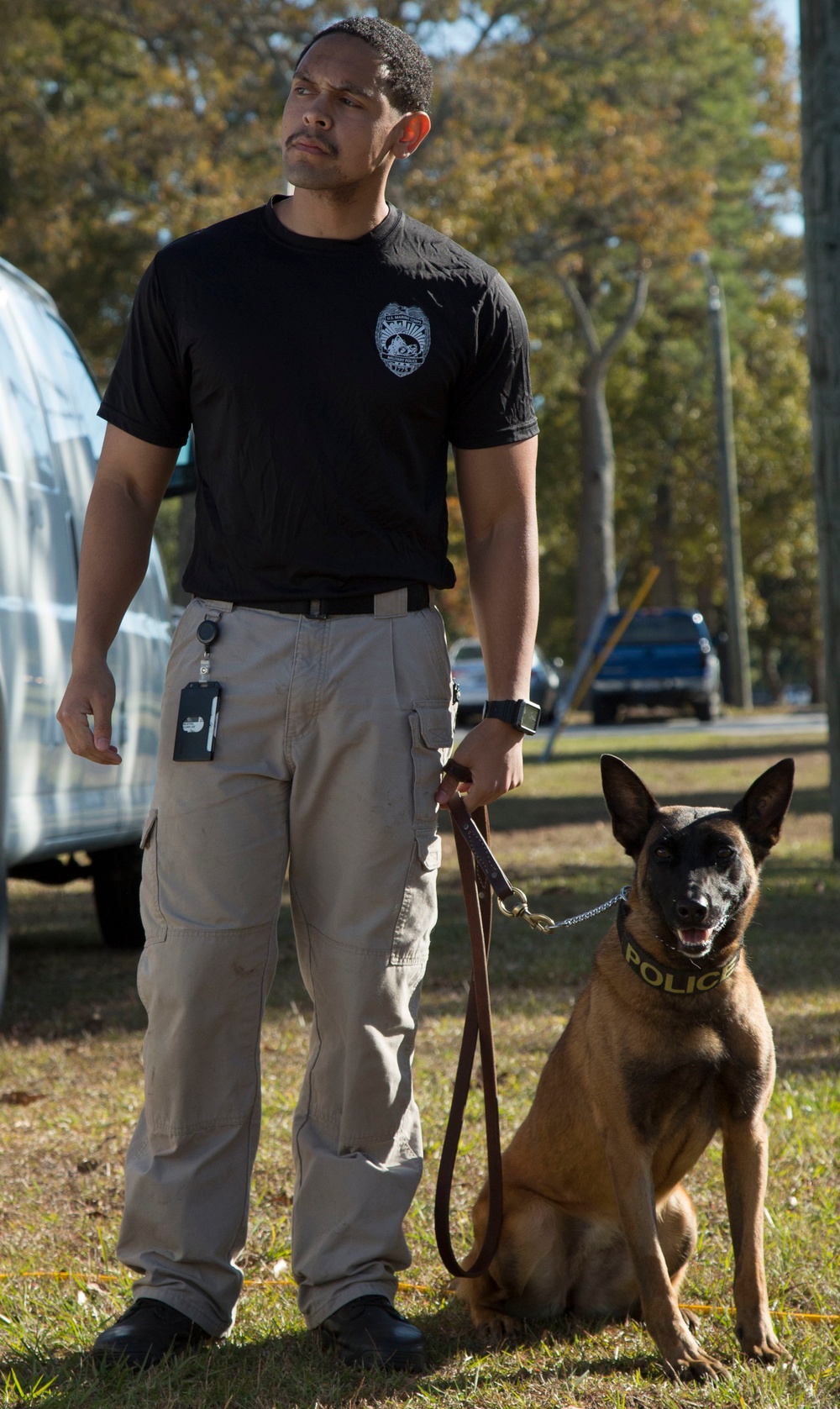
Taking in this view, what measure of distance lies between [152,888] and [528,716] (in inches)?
32.7

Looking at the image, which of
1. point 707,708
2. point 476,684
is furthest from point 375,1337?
point 707,708

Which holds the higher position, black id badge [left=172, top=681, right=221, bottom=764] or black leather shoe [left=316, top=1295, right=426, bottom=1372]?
black id badge [left=172, top=681, right=221, bottom=764]

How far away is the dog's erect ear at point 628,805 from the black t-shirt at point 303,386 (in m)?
0.65

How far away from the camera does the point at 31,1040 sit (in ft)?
17.9

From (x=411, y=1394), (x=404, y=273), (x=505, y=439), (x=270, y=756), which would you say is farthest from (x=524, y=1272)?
(x=404, y=273)

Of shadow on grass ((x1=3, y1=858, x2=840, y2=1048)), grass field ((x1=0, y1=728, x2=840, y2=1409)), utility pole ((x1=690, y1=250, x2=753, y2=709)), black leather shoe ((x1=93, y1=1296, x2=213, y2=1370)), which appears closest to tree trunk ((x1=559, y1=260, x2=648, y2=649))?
utility pole ((x1=690, y1=250, x2=753, y2=709))

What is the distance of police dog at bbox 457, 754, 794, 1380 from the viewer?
9.39ft

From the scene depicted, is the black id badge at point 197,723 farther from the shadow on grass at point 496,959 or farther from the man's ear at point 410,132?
the shadow on grass at point 496,959

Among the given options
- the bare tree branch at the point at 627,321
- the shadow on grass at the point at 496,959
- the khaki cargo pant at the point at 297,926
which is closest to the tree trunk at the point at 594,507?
the bare tree branch at the point at 627,321

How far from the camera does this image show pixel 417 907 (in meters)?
2.91

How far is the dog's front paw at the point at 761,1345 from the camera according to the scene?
284 cm

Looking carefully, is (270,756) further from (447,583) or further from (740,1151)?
(740,1151)

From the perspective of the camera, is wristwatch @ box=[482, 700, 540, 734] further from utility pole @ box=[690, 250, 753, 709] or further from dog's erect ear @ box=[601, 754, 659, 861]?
utility pole @ box=[690, 250, 753, 709]

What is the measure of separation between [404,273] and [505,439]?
395 mm
